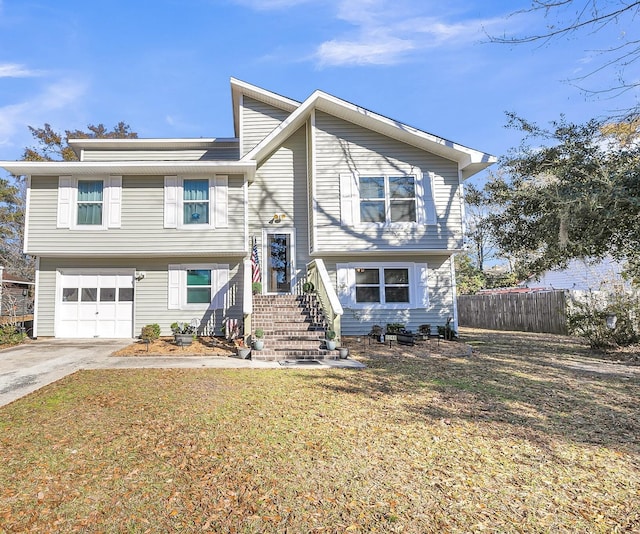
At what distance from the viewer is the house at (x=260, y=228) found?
1225cm

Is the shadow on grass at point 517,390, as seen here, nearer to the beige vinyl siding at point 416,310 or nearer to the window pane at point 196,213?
the beige vinyl siding at point 416,310

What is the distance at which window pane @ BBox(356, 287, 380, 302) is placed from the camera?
13117 mm

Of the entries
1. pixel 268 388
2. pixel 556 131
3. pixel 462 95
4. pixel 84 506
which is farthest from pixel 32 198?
pixel 556 131

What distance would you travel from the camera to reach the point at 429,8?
27.5 feet

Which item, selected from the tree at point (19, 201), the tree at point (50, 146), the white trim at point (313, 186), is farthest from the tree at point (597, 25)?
the tree at point (19, 201)

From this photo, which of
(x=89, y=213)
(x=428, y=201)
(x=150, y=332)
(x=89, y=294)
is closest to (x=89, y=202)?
(x=89, y=213)

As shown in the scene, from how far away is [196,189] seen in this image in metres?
12.6

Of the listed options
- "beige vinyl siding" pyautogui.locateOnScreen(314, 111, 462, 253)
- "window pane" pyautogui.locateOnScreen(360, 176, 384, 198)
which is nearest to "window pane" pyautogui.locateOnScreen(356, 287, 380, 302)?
"beige vinyl siding" pyautogui.locateOnScreen(314, 111, 462, 253)

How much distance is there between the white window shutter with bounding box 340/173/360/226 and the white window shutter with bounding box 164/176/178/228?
538 centimetres

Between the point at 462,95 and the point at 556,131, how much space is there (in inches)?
121

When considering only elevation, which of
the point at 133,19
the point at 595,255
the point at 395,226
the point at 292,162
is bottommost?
the point at 595,255

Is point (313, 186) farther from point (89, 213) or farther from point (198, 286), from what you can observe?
point (89, 213)

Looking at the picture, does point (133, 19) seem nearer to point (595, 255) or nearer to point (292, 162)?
point (292, 162)

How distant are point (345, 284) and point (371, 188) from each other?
3.33 meters
